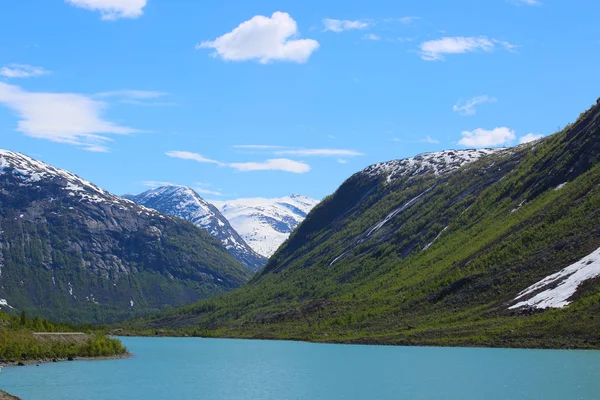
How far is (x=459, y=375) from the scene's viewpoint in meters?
108

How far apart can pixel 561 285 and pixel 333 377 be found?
6887 centimetres

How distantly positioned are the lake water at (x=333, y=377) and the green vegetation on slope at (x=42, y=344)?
521cm

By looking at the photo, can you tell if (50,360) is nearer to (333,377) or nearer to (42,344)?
(42,344)

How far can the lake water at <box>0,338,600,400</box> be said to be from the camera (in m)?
91.9

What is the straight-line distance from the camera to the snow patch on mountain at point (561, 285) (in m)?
153

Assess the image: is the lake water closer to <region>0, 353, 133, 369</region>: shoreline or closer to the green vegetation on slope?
<region>0, 353, 133, 369</region>: shoreline

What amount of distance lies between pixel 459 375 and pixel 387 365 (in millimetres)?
21709

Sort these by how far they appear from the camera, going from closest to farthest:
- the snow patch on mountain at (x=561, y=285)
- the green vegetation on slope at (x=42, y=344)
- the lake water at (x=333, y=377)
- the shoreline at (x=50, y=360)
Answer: the lake water at (x=333, y=377) < the shoreline at (x=50, y=360) < the green vegetation on slope at (x=42, y=344) < the snow patch on mountain at (x=561, y=285)

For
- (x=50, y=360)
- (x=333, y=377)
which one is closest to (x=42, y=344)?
(x=50, y=360)

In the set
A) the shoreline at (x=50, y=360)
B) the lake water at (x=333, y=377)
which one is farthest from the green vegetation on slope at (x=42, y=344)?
the lake water at (x=333, y=377)

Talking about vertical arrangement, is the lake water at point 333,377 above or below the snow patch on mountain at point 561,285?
below

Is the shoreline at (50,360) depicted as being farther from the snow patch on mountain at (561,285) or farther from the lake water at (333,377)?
the snow patch on mountain at (561,285)

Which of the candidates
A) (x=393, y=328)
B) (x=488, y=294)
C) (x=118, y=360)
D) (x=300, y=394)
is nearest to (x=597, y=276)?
(x=488, y=294)

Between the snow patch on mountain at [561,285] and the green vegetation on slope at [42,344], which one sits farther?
the snow patch on mountain at [561,285]
